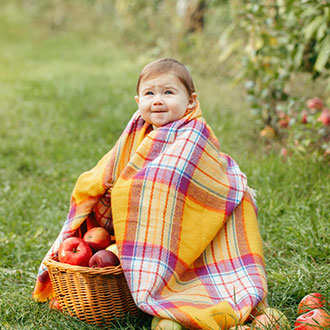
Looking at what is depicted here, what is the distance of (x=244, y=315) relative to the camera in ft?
7.18

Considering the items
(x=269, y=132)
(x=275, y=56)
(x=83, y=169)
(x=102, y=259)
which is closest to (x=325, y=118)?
(x=269, y=132)

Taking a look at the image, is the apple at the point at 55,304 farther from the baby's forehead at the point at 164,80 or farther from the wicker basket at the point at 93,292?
the baby's forehead at the point at 164,80

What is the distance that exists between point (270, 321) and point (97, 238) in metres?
0.99

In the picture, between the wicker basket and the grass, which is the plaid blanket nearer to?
the wicker basket

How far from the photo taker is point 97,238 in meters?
2.59

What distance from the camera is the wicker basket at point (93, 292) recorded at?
230 centimetres

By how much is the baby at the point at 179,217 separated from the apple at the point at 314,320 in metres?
0.22

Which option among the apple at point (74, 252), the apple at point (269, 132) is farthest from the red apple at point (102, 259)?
the apple at point (269, 132)

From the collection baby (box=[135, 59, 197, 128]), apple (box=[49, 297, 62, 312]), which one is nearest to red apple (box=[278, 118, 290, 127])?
baby (box=[135, 59, 197, 128])

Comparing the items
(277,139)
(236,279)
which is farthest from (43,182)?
(236,279)

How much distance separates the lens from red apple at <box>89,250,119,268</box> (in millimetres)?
2365

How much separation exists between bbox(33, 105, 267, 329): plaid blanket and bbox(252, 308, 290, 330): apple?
6 cm

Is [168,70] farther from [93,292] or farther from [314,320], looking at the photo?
[314,320]

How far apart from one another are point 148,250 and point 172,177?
1.20 feet
